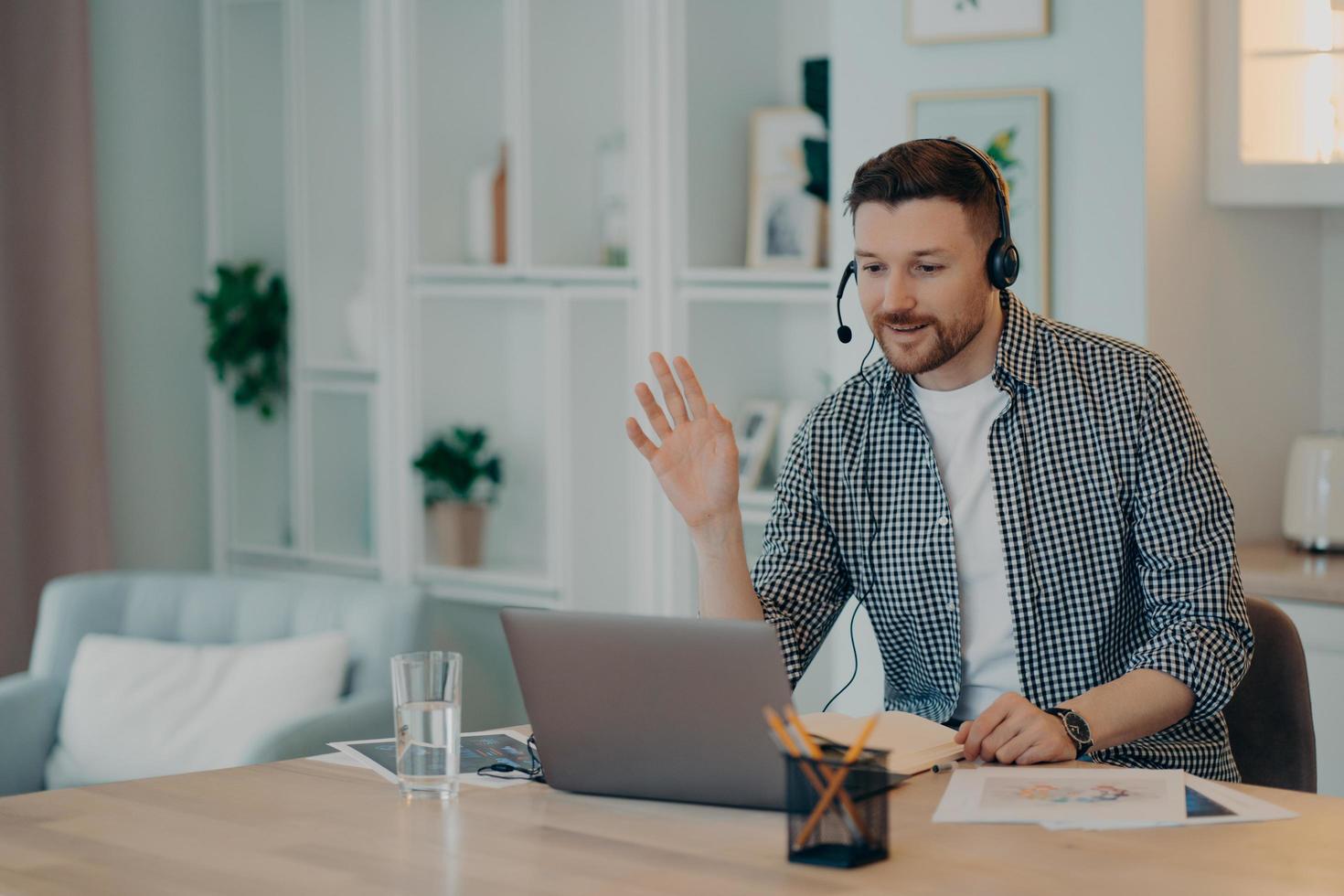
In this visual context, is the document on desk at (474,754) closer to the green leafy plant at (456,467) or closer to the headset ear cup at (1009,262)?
the headset ear cup at (1009,262)

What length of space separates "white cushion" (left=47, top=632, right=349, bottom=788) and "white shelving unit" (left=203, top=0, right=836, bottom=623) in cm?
74

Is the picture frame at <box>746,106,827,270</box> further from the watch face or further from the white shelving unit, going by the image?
the watch face

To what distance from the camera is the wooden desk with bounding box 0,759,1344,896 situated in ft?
4.18

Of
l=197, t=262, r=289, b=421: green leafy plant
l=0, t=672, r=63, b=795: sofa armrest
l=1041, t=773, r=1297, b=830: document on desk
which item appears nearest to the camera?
l=1041, t=773, r=1297, b=830: document on desk

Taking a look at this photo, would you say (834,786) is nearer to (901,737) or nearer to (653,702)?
(653,702)

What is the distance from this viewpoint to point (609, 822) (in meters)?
1.47

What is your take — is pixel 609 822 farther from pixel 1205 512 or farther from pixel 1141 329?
pixel 1141 329

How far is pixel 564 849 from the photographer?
1393mm

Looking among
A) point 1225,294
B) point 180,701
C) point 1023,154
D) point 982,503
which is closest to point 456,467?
point 180,701

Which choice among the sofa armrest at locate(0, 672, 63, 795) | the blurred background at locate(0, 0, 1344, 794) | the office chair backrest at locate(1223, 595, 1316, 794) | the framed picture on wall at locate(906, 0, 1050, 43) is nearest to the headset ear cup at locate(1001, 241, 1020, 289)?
the office chair backrest at locate(1223, 595, 1316, 794)

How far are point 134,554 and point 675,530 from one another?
1.75 m

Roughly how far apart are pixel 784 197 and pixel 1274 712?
Answer: 190 cm

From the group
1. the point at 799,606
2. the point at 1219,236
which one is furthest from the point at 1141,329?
the point at 799,606

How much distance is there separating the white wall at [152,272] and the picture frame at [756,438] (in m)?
1.78
